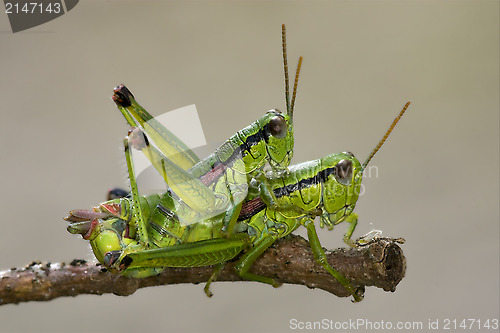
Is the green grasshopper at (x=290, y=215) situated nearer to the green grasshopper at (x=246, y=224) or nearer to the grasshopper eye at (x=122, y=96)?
the green grasshopper at (x=246, y=224)

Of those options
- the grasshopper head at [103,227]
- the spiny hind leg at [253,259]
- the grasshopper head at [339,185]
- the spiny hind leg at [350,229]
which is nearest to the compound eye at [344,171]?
the grasshopper head at [339,185]

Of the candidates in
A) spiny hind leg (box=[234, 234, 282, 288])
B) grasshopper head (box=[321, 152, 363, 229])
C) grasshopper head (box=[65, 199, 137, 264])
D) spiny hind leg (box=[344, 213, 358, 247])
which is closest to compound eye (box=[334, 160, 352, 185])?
grasshopper head (box=[321, 152, 363, 229])

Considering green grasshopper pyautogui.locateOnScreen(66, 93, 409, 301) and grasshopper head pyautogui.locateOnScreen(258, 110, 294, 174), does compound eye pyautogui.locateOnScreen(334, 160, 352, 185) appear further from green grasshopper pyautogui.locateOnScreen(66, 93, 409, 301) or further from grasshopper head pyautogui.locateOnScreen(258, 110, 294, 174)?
grasshopper head pyautogui.locateOnScreen(258, 110, 294, 174)

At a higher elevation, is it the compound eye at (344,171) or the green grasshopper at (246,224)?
the compound eye at (344,171)

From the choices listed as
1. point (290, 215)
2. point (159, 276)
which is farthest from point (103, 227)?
point (290, 215)

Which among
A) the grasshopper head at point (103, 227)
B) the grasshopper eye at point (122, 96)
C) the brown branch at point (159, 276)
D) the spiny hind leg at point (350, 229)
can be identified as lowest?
the brown branch at point (159, 276)

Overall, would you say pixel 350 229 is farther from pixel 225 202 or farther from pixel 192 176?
pixel 192 176

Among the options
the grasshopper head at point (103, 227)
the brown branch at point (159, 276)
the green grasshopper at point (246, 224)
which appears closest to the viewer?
the grasshopper head at point (103, 227)
